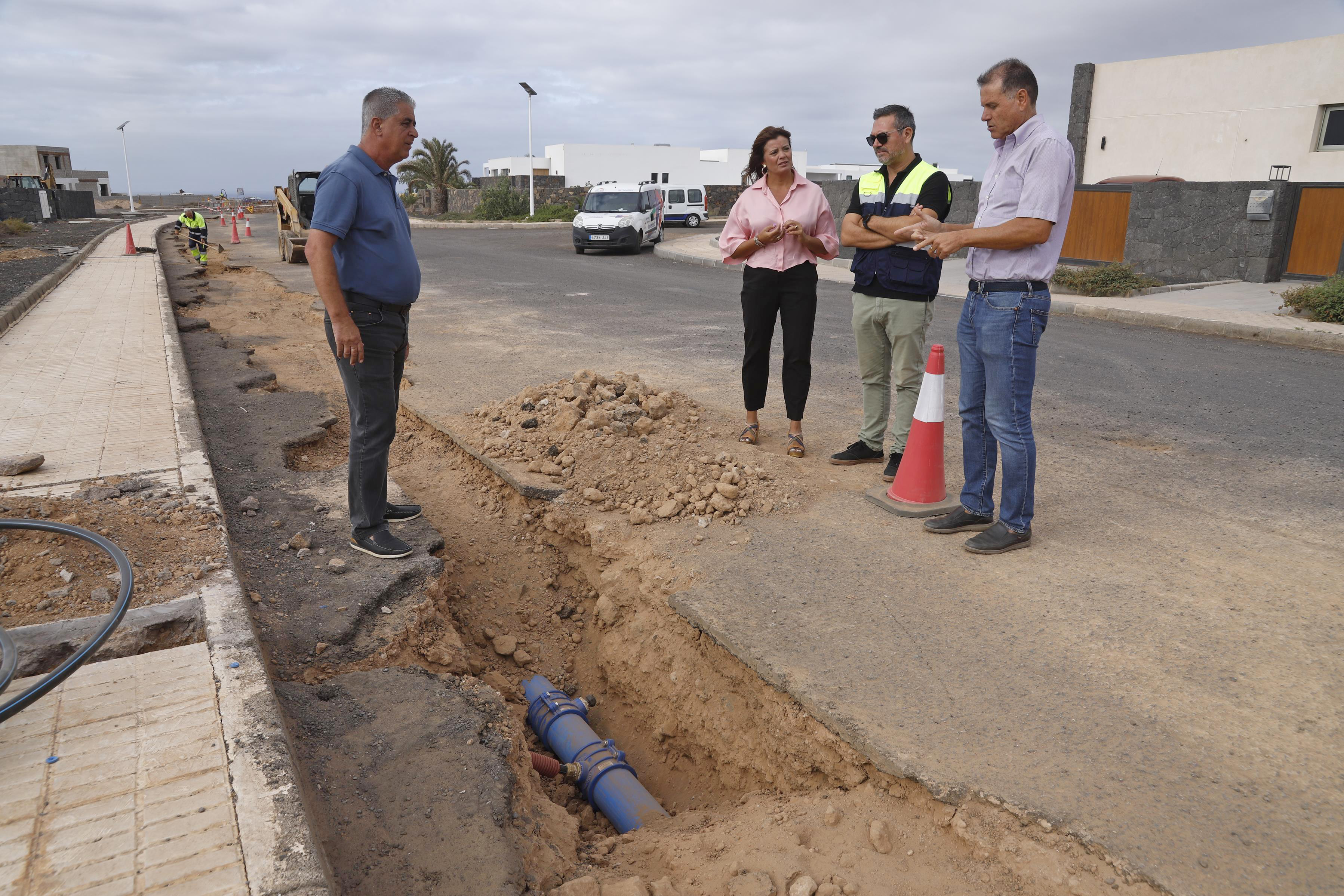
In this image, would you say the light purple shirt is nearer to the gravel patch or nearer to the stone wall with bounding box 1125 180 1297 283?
the gravel patch

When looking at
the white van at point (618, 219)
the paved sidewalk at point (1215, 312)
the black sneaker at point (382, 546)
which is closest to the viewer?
the black sneaker at point (382, 546)

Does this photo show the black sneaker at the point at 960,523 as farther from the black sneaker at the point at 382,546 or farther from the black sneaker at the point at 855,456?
the black sneaker at the point at 382,546

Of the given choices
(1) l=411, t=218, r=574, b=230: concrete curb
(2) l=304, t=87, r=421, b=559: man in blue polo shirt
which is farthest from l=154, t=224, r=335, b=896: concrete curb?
(1) l=411, t=218, r=574, b=230: concrete curb

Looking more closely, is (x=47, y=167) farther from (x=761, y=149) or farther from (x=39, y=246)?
(x=761, y=149)

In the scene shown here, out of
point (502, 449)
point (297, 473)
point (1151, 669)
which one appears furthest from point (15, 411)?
point (1151, 669)

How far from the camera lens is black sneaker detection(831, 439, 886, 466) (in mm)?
5023

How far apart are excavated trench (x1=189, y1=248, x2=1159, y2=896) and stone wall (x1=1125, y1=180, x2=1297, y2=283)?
14.2 meters

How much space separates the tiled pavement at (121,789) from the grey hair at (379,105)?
2213 millimetres

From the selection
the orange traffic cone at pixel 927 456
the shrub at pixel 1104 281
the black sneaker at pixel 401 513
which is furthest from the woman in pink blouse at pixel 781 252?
the shrub at pixel 1104 281

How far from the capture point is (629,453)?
15.8 ft

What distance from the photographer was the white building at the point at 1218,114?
1906 cm

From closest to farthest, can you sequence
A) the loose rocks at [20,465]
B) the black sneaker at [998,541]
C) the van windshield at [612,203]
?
1. the black sneaker at [998,541]
2. the loose rocks at [20,465]
3. the van windshield at [612,203]

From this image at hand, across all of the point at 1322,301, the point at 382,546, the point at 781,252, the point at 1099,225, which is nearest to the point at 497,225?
the point at 1099,225

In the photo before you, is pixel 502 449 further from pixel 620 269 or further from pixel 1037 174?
pixel 620 269
